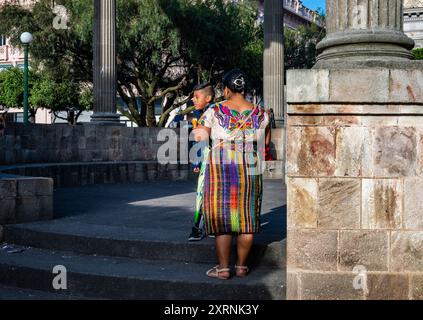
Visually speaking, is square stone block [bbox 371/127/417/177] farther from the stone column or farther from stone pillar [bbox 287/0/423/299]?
the stone column

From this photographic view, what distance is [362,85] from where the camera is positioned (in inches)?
198

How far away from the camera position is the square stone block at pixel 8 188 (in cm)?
761

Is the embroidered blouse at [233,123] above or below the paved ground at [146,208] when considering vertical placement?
above

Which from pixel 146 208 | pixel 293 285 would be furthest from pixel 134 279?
pixel 146 208

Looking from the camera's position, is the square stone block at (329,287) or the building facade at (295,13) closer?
the square stone block at (329,287)

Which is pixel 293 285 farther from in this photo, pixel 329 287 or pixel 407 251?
pixel 407 251

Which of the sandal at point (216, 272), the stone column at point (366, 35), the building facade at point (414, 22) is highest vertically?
the building facade at point (414, 22)

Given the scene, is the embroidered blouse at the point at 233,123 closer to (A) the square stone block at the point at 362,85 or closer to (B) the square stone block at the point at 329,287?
(A) the square stone block at the point at 362,85

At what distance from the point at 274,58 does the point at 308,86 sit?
1479 centimetres

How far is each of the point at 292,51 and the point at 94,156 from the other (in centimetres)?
2955

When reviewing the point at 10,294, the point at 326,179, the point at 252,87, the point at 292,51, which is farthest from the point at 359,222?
the point at 292,51

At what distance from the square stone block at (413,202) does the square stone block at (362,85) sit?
699 millimetres

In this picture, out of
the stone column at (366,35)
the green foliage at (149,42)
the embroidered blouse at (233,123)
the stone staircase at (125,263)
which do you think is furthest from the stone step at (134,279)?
the green foliage at (149,42)
